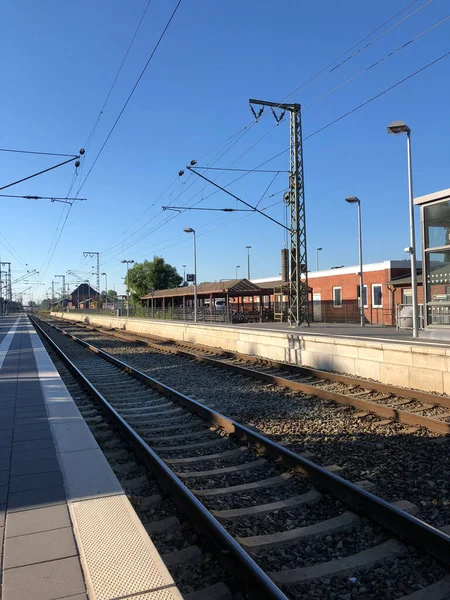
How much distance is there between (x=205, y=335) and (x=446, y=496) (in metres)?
18.6

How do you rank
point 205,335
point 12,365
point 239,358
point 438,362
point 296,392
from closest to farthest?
point 438,362 < point 296,392 < point 12,365 < point 239,358 < point 205,335

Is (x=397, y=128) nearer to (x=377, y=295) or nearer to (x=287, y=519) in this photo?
(x=287, y=519)

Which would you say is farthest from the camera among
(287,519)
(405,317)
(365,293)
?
(365,293)

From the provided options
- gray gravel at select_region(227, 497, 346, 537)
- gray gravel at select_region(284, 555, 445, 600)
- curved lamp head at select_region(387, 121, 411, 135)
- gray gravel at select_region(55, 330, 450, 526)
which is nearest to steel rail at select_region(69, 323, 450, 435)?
gray gravel at select_region(55, 330, 450, 526)

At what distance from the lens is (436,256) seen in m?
12.8

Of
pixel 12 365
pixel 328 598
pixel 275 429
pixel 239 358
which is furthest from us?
pixel 239 358

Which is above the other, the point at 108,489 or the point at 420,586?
the point at 108,489

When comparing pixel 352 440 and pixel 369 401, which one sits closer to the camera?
pixel 352 440

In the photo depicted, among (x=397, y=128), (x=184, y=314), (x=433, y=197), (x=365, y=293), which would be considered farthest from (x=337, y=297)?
(x=433, y=197)

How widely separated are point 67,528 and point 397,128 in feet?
49.7

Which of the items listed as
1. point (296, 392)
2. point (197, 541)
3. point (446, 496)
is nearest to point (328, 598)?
point (197, 541)

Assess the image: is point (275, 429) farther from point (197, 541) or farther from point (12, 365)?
point (12, 365)

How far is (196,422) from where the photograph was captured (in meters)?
7.69

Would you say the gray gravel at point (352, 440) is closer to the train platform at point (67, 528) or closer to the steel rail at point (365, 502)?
the steel rail at point (365, 502)
